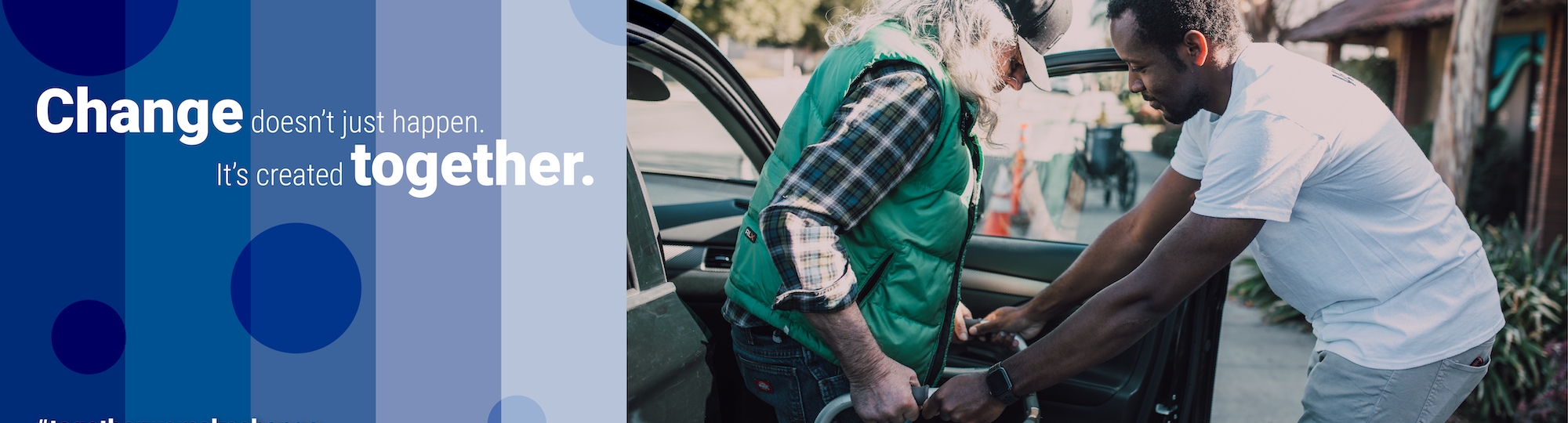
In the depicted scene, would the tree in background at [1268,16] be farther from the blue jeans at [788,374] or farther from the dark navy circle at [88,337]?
the dark navy circle at [88,337]

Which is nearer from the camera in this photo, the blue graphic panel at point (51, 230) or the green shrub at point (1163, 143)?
the blue graphic panel at point (51, 230)

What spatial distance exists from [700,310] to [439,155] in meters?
1.01

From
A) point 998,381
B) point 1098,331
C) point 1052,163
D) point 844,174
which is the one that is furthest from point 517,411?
point 1052,163

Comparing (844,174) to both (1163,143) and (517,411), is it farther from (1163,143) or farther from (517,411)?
(1163,143)

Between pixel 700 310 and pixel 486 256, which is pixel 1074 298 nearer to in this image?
pixel 700 310

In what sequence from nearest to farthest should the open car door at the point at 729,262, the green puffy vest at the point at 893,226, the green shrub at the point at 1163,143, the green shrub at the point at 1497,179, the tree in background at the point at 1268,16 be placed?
the green puffy vest at the point at 893,226
the open car door at the point at 729,262
the green shrub at the point at 1497,179
the green shrub at the point at 1163,143
the tree in background at the point at 1268,16

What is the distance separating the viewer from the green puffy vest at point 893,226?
1583mm

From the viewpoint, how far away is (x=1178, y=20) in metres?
1.80

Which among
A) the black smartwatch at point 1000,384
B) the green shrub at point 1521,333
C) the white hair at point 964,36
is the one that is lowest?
the green shrub at point 1521,333

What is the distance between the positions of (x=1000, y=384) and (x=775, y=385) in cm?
40

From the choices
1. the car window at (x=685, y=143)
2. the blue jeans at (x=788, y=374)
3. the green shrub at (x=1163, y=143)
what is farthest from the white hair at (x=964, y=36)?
the green shrub at (x=1163, y=143)

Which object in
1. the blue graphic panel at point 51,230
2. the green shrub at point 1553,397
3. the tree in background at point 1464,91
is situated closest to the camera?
the blue graphic panel at point 51,230

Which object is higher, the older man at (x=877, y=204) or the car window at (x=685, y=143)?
the car window at (x=685, y=143)

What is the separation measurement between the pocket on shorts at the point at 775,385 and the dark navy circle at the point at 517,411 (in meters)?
0.48
